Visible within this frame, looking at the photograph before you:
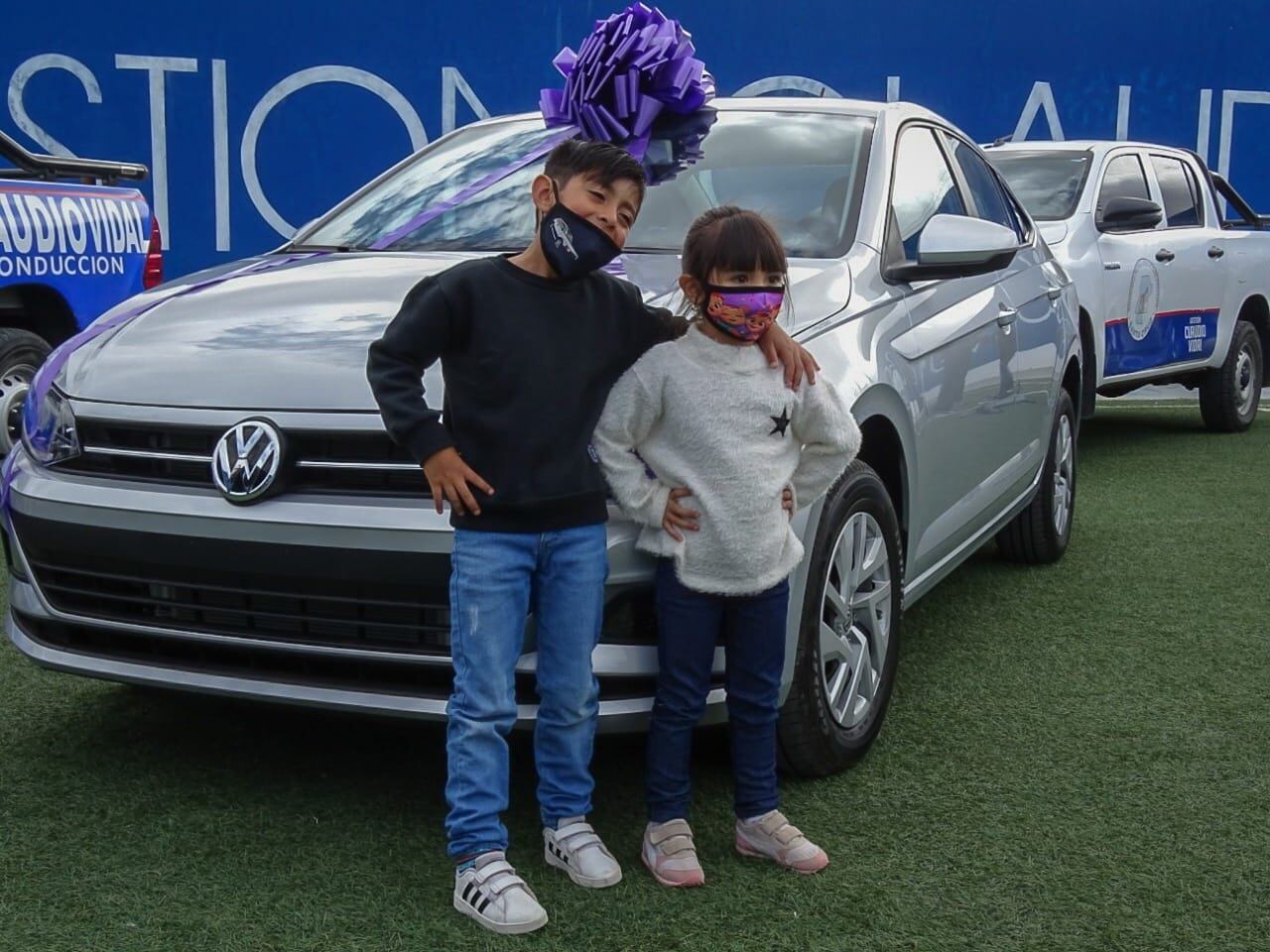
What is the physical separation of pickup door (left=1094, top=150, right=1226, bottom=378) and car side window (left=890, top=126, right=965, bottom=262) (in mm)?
3776

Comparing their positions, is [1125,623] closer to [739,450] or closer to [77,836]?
[739,450]

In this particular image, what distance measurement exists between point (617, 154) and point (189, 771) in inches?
67.4

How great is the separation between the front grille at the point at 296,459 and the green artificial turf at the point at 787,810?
2.14ft

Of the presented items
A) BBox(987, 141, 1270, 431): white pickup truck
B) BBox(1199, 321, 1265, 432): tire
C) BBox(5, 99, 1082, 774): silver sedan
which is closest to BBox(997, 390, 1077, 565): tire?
BBox(5, 99, 1082, 774): silver sedan

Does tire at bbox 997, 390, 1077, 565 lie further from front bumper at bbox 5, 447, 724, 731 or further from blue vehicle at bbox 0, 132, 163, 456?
blue vehicle at bbox 0, 132, 163, 456

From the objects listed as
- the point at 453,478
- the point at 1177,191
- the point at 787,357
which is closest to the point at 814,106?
the point at 787,357

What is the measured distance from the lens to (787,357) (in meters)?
2.79

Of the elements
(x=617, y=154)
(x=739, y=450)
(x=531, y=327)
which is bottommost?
(x=739, y=450)

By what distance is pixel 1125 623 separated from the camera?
15.4ft

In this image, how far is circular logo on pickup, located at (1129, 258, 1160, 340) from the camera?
→ 323 inches

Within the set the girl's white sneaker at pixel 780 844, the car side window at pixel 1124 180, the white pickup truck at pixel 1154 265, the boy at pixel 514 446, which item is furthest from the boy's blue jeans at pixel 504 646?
the car side window at pixel 1124 180

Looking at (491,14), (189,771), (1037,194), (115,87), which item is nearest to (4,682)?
(189,771)

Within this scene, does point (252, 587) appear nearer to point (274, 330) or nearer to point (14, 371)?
point (274, 330)

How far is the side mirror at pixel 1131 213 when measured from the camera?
767 cm
